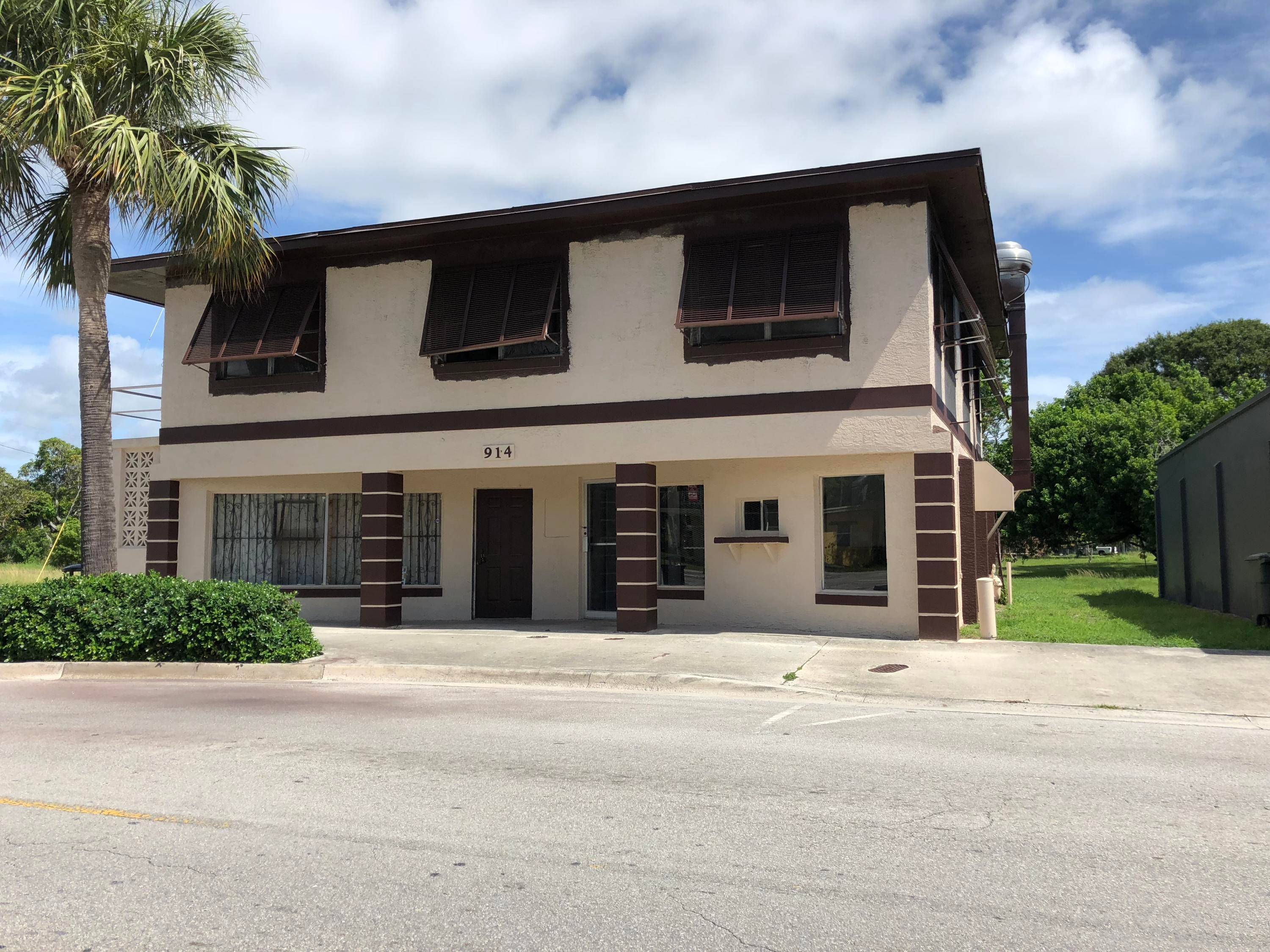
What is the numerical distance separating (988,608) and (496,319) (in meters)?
8.11

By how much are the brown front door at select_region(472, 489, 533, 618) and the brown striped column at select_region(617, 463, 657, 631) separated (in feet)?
9.74

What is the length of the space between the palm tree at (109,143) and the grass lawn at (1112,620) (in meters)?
11.8

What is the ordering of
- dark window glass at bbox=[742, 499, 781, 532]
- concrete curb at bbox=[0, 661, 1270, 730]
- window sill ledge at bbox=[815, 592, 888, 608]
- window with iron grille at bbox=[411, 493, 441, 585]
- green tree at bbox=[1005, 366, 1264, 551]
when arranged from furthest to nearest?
green tree at bbox=[1005, 366, 1264, 551], window with iron grille at bbox=[411, 493, 441, 585], dark window glass at bbox=[742, 499, 781, 532], window sill ledge at bbox=[815, 592, 888, 608], concrete curb at bbox=[0, 661, 1270, 730]

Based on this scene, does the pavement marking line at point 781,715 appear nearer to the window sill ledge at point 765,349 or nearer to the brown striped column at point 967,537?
the window sill ledge at point 765,349

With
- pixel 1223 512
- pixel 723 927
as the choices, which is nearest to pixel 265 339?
pixel 723 927

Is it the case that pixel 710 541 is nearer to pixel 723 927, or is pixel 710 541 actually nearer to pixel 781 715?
pixel 781 715

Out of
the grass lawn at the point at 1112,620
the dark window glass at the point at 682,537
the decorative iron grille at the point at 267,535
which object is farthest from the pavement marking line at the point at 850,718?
the decorative iron grille at the point at 267,535

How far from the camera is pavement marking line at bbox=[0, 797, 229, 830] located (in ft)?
18.0

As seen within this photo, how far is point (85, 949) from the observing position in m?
3.88

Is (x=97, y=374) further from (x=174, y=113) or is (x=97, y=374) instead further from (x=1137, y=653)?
(x=1137, y=653)

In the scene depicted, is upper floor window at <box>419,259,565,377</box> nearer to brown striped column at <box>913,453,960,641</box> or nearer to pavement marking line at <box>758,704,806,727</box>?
brown striped column at <box>913,453,960,641</box>

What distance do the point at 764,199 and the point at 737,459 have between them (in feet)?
12.2

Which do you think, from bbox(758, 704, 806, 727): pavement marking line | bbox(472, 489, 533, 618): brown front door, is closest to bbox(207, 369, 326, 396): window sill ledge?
bbox(472, 489, 533, 618): brown front door

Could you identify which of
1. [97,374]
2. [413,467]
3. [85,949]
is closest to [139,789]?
[85,949]
